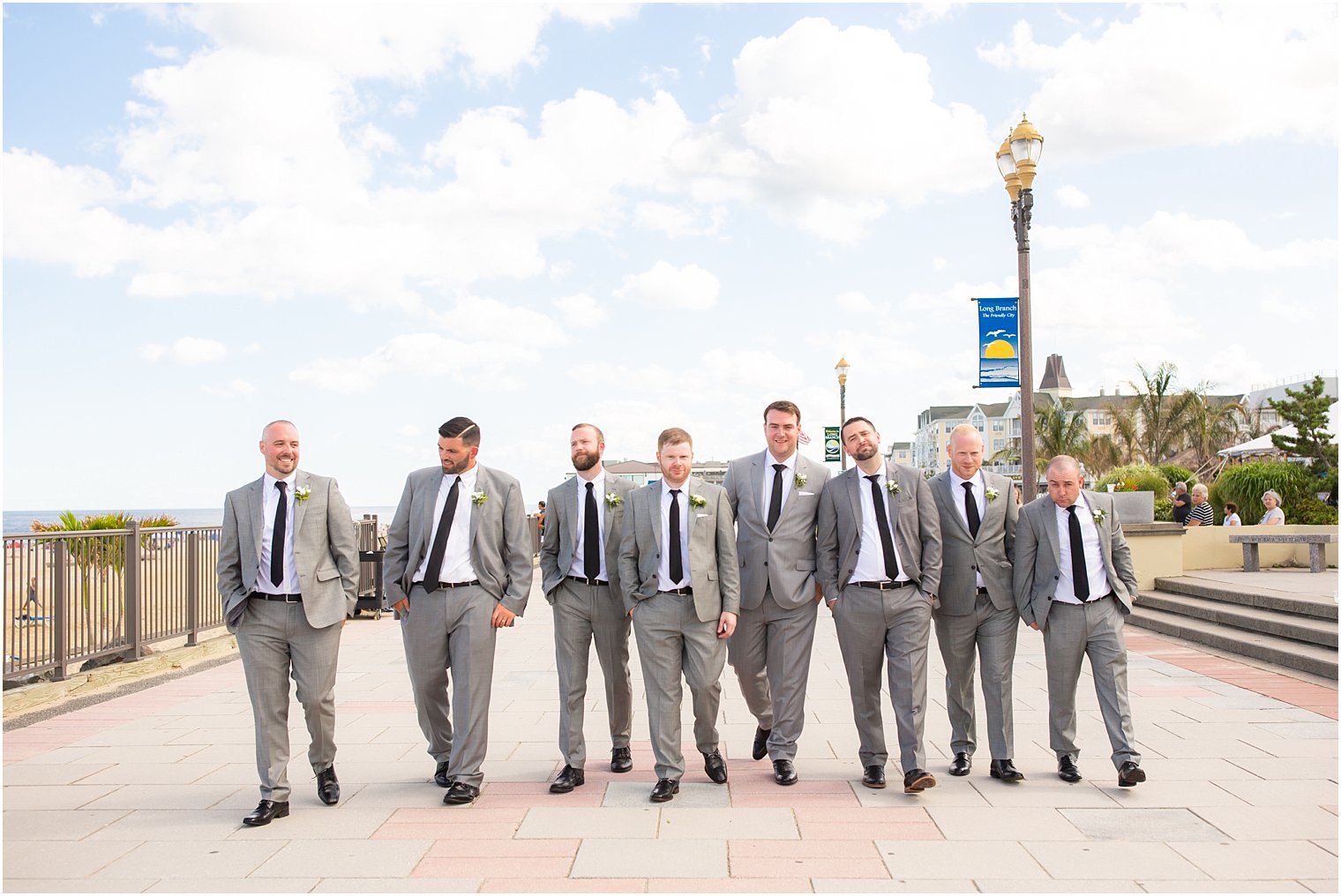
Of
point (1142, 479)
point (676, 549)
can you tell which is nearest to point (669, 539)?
point (676, 549)

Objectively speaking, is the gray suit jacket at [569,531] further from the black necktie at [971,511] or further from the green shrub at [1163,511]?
the green shrub at [1163,511]

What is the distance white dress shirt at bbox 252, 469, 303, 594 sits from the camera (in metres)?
5.44

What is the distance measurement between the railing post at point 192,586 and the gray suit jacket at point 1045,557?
30.7 feet

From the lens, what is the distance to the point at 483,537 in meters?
5.75

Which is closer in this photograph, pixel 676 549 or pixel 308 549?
pixel 308 549

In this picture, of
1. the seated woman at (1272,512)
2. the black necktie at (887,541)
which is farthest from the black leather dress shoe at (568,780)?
the seated woman at (1272,512)

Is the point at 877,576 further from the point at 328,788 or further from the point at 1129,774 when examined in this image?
the point at 328,788

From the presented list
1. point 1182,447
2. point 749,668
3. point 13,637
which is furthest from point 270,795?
point 1182,447

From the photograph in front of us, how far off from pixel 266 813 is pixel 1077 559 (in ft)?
14.6

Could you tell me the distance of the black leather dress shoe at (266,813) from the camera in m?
5.05

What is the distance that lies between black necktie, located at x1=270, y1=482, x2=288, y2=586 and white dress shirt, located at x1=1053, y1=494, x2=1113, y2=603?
4.22 m

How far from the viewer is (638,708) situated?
812 cm

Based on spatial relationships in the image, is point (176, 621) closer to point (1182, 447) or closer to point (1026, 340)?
point (1026, 340)

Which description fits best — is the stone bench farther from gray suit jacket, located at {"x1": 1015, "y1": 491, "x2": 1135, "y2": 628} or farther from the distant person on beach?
gray suit jacket, located at {"x1": 1015, "y1": 491, "x2": 1135, "y2": 628}
